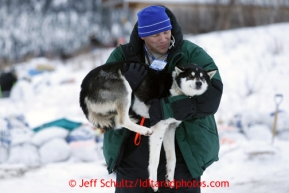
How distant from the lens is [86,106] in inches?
107

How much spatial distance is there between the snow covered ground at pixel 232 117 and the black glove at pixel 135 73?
2.14 meters

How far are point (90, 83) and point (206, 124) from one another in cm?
86

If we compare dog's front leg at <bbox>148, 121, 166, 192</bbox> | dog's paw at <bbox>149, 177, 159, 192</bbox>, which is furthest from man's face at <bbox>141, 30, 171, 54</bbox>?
dog's paw at <bbox>149, 177, 159, 192</bbox>

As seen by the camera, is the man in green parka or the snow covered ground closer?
the man in green parka

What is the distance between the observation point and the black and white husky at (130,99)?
2.59 metres

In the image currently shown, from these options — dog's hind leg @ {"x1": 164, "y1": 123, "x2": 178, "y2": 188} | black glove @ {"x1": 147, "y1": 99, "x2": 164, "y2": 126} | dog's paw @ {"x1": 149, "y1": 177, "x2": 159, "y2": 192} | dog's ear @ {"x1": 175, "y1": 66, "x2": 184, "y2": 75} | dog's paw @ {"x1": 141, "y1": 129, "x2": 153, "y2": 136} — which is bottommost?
dog's paw @ {"x1": 149, "y1": 177, "x2": 159, "y2": 192}

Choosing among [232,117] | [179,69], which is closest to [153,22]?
[179,69]

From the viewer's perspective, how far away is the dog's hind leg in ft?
8.51

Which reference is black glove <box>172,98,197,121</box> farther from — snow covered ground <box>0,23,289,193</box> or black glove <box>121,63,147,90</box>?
snow covered ground <box>0,23,289,193</box>

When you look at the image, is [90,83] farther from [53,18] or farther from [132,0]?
[53,18]

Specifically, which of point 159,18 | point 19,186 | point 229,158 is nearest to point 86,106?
point 159,18

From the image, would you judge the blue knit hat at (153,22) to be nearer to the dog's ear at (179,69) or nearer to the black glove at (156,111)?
the dog's ear at (179,69)

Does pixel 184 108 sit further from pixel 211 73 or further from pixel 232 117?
pixel 232 117

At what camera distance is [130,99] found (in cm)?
267
